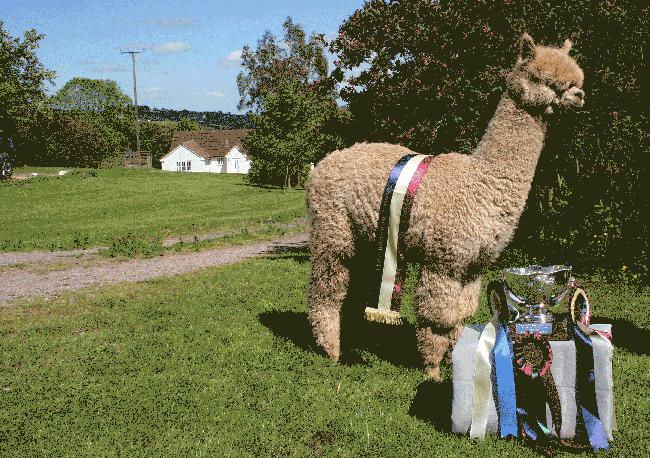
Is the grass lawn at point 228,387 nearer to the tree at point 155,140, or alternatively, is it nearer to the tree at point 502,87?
the tree at point 502,87

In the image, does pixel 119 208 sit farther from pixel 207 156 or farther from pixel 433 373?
pixel 207 156

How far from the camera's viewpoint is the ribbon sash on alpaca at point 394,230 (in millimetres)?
4398

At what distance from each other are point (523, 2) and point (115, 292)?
24.2 feet

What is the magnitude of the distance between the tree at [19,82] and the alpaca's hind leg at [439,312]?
35094mm

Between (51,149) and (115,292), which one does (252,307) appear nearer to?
(115,292)

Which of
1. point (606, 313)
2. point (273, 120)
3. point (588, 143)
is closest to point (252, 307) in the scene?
point (606, 313)

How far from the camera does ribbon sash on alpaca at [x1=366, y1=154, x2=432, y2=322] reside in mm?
4398

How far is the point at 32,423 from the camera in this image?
4.09 meters

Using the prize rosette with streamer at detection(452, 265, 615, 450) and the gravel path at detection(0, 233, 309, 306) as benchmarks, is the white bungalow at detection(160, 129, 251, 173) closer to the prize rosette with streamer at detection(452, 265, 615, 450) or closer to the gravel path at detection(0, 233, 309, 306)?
the gravel path at detection(0, 233, 309, 306)

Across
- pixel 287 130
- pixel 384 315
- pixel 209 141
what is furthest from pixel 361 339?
pixel 209 141

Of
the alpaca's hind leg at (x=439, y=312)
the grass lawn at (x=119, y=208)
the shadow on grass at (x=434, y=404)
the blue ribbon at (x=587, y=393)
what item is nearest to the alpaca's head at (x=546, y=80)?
the alpaca's hind leg at (x=439, y=312)

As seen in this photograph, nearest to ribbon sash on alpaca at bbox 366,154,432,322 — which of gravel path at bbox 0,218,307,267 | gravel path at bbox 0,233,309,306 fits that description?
gravel path at bbox 0,233,309,306

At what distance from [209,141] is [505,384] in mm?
73523

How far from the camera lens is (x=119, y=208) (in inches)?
883
